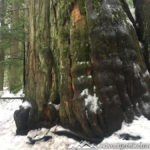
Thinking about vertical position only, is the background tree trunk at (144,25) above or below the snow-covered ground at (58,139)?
above

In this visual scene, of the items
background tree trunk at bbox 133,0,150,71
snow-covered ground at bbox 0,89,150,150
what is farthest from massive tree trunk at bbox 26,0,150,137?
background tree trunk at bbox 133,0,150,71

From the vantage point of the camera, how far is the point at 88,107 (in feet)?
8.41

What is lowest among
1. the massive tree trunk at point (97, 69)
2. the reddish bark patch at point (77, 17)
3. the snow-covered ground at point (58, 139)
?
the snow-covered ground at point (58, 139)

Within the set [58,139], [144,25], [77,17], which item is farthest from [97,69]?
[144,25]

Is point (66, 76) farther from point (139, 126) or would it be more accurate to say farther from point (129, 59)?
point (139, 126)

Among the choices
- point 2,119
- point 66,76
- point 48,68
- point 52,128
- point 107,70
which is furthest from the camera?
point 2,119

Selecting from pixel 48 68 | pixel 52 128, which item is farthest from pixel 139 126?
pixel 48 68

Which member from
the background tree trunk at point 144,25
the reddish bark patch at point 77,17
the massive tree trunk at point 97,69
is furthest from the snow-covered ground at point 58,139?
the reddish bark patch at point 77,17

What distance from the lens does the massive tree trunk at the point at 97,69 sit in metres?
2.54

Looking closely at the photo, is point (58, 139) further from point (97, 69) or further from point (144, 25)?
point (144, 25)

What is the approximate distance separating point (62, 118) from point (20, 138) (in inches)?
44.6

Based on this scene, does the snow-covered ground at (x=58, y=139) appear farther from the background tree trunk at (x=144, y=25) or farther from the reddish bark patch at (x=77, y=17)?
the reddish bark patch at (x=77, y=17)

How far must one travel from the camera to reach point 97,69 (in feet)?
8.64

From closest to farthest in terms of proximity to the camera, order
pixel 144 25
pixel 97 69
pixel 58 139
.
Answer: pixel 97 69 → pixel 58 139 → pixel 144 25
